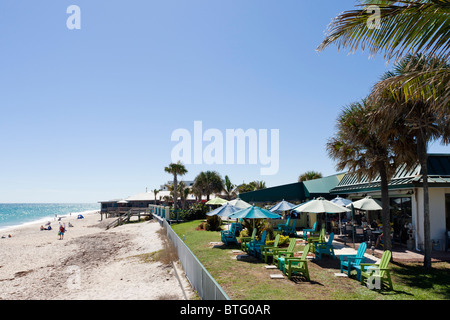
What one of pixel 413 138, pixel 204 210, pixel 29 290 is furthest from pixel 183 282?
pixel 204 210

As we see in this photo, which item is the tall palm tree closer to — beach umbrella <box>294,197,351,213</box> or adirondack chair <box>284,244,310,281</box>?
beach umbrella <box>294,197,351,213</box>

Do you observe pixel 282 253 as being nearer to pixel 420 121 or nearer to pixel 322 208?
pixel 322 208

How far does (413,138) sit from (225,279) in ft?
28.2

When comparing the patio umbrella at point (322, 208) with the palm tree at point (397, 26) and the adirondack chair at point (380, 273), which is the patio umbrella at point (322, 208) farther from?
the palm tree at point (397, 26)

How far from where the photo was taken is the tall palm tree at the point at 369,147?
11098 mm

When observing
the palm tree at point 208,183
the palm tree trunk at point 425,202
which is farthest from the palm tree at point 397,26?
the palm tree at point 208,183

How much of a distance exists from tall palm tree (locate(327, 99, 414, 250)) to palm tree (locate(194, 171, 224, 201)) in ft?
147

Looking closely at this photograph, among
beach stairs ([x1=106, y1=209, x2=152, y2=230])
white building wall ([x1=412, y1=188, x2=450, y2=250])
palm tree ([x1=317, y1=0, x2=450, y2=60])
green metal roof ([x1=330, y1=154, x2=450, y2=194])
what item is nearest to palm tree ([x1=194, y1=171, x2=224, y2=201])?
beach stairs ([x1=106, y1=209, x2=152, y2=230])

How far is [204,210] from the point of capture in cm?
3397

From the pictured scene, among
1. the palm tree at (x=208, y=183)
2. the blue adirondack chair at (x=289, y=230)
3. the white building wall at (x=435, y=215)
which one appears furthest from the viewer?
the palm tree at (x=208, y=183)

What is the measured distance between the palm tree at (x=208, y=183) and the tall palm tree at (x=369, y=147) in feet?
147

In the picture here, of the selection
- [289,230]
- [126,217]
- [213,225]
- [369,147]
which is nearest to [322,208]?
[369,147]

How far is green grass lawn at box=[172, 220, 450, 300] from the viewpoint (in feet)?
24.2
